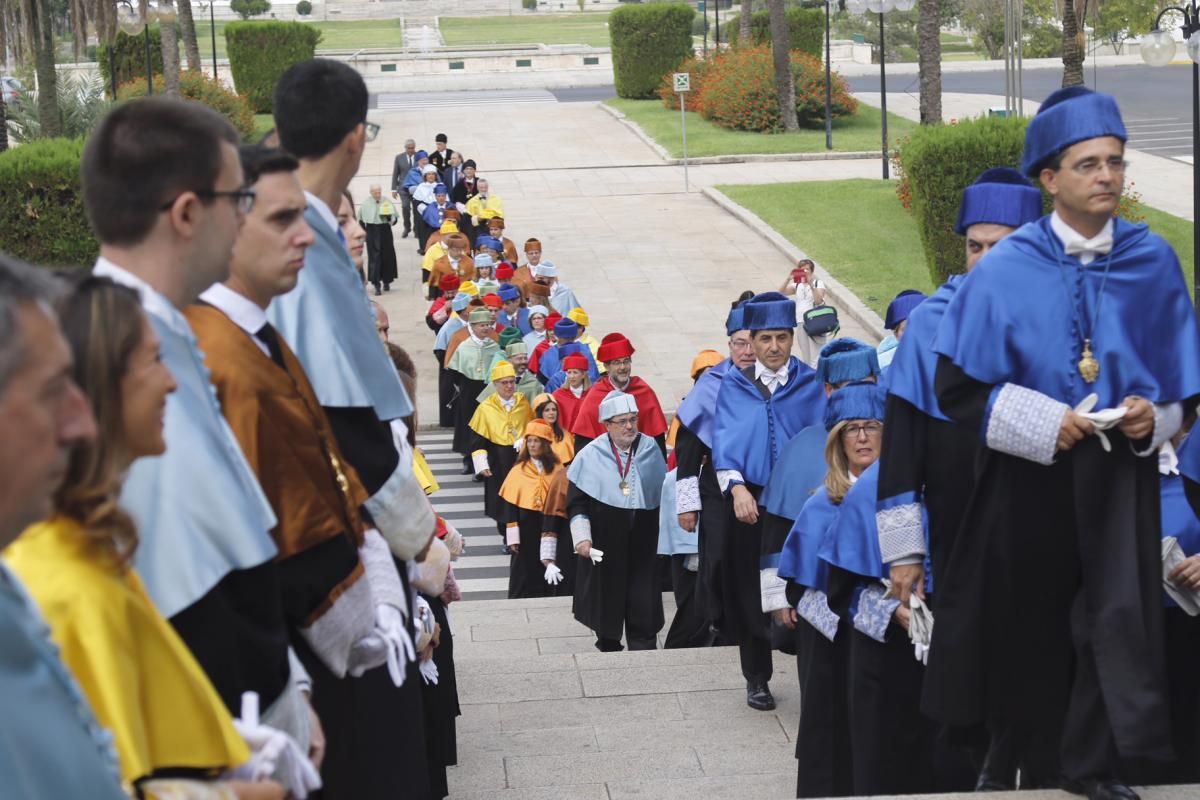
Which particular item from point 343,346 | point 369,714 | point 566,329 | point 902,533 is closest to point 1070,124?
point 902,533

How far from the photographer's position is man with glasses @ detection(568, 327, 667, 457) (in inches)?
531

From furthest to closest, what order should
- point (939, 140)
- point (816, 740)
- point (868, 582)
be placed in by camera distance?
point (939, 140) → point (816, 740) → point (868, 582)

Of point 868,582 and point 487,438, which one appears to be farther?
point 487,438

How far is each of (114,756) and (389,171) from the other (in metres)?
38.9

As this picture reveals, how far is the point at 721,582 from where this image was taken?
33.0 ft

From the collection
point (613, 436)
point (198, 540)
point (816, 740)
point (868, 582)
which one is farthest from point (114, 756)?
point (613, 436)

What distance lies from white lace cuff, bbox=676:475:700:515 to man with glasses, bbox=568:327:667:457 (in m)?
3.24

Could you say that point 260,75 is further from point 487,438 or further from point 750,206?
point 487,438

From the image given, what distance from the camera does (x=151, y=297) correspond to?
3539 mm

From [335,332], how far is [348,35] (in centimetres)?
9157

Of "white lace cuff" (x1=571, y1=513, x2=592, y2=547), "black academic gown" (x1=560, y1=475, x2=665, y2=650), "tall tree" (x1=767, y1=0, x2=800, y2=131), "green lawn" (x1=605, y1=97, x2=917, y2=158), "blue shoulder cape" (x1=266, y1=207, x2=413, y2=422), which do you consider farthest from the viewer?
"tall tree" (x1=767, y1=0, x2=800, y2=131)

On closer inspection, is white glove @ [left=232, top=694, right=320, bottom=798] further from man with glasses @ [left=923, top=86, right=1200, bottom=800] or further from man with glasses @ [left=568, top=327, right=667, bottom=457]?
man with glasses @ [left=568, top=327, right=667, bottom=457]

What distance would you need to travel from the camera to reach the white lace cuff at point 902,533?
5.77m

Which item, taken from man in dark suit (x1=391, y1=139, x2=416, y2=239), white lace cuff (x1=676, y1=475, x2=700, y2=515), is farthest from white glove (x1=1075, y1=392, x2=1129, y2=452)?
man in dark suit (x1=391, y1=139, x2=416, y2=239)
